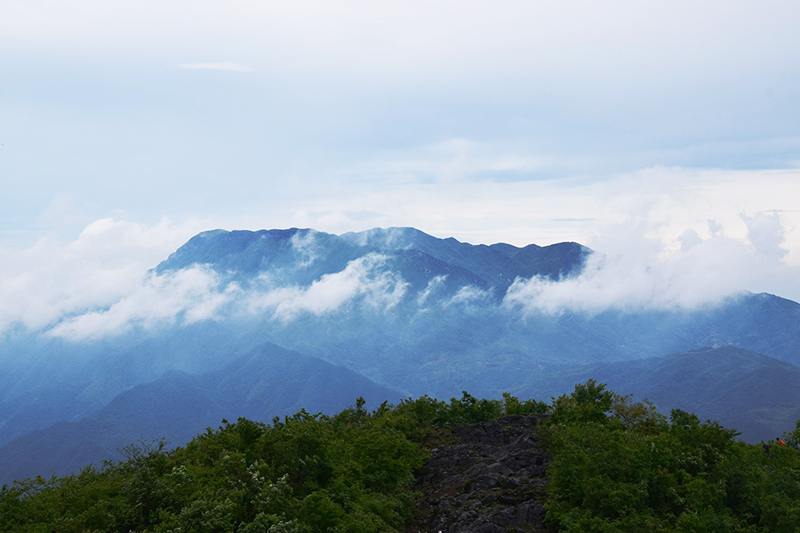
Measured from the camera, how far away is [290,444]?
3556cm

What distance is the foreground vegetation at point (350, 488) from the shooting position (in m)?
27.2

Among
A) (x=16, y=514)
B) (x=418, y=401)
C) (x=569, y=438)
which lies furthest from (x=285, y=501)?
(x=418, y=401)

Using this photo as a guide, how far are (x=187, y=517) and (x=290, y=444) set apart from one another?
973 cm

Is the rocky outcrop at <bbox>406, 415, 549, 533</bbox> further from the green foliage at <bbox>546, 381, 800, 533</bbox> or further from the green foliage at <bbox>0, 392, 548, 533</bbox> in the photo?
the green foliage at <bbox>546, 381, 800, 533</bbox>

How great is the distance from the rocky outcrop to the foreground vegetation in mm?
1723

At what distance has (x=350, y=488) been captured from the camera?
35594 mm

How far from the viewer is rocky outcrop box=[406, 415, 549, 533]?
3309 cm

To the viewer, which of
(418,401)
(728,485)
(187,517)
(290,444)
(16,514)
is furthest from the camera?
(418,401)

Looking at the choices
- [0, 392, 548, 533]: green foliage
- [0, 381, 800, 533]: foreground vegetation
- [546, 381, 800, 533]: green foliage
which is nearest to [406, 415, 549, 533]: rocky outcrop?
[0, 381, 800, 533]: foreground vegetation

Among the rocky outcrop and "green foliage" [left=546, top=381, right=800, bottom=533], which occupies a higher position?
"green foliage" [left=546, top=381, right=800, bottom=533]

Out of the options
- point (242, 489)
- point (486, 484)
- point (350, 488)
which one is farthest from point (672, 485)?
point (242, 489)

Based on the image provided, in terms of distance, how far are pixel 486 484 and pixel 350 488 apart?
953 cm

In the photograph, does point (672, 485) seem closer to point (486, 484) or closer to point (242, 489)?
point (486, 484)

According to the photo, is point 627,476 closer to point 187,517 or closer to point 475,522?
point 475,522
